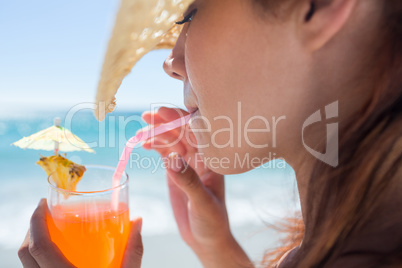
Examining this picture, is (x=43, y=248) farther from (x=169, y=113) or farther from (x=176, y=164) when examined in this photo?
(x=169, y=113)

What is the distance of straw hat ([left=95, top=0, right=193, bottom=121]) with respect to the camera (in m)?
0.61

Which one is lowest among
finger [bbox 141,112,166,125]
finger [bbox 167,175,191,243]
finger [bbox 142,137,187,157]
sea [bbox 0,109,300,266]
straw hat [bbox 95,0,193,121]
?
sea [bbox 0,109,300,266]

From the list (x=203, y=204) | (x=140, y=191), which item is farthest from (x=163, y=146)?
(x=140, y=191)

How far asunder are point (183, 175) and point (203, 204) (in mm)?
187

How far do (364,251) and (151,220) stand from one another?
4.73 metres

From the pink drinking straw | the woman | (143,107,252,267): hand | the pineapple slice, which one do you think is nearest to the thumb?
(143,107,252,267): hand

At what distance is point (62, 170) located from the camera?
100 cm

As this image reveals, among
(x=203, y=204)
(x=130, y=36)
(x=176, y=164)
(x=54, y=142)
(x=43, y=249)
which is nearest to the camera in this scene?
(x=130, y=36)

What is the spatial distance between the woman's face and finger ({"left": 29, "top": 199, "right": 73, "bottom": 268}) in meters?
0.52

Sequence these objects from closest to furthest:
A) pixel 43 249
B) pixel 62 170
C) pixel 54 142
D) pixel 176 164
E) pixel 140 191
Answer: pixel 43 249
pixel 62 170
pixel 54 142
pixel 176 164
pixel 140 191

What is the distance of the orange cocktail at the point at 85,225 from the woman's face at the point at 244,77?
0.37 meters

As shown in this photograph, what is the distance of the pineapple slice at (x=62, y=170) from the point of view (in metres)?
1.00

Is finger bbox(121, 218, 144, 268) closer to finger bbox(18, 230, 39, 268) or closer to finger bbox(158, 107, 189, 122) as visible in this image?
→ finger bbox(18, 230, 39, 268)

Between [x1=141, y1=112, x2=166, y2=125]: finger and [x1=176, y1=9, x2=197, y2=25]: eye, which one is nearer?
[x1=176, y1=9, x2=197, y2=25]: eye
